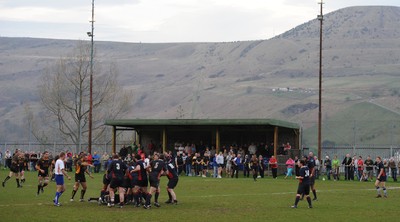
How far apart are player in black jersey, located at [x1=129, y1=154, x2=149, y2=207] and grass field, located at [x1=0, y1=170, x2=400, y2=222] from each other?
1.89 feet

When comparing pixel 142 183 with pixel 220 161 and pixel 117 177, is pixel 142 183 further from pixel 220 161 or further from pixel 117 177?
pixel 220 161

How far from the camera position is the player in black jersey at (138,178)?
88.7 feet

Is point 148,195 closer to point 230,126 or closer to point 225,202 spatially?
point 225,202

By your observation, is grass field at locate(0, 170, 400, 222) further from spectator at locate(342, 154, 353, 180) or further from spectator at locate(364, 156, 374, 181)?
spectator at locate(342, 154, 353, 180)

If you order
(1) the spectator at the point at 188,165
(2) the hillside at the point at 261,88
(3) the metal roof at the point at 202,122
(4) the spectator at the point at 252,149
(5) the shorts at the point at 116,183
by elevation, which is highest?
(2) the hillside at the point at 261,88

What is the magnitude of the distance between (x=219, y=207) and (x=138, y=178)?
2.86 metres

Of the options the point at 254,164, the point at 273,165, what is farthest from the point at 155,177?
the point at 273,165

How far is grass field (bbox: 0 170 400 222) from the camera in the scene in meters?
23.7

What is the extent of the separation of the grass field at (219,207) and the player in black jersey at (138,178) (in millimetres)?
576

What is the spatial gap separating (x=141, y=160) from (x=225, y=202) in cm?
386

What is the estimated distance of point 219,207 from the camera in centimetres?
2723

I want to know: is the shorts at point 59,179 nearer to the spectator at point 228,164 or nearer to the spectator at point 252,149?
the spectator at point 228,164

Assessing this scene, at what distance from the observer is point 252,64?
19538 centimetres

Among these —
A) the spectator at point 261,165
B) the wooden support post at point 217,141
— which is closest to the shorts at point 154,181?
the spectator at point 261,165
